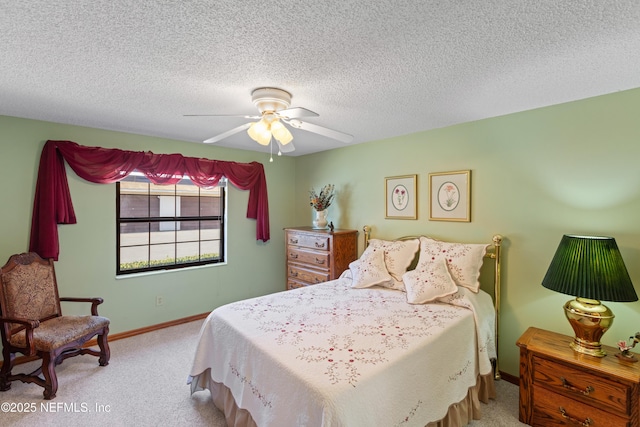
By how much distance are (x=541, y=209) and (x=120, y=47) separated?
316 cm

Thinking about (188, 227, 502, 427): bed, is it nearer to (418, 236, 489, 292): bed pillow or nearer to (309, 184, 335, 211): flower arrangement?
(418, 236, 489, 292): bed pillow

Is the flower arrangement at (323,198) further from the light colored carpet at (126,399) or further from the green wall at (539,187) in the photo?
the light colored carpet at (126,399)

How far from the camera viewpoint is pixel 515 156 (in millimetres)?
2596

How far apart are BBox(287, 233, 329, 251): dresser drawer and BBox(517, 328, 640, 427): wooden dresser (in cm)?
214

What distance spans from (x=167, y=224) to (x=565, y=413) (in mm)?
4256

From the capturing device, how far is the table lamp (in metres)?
1.80

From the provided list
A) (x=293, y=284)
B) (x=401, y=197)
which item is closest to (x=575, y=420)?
(x=401, y=197)

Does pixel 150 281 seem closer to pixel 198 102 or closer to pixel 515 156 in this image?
pixel 198 102

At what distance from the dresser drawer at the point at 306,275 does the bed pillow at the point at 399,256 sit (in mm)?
869

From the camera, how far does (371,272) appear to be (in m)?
2.95

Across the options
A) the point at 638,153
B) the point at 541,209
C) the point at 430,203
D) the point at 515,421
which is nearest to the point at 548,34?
the point at 638,153

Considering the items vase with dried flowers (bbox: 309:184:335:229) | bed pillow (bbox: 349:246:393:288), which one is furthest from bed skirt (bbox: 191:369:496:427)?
vase with dried flowers (bbox: 309:184:335:229)

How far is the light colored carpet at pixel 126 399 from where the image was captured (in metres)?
2.10

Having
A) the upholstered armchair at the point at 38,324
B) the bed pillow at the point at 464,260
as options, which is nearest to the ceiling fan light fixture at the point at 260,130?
the bed pillow at the point at 464,260
